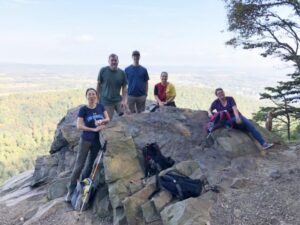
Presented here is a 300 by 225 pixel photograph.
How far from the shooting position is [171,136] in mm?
11641

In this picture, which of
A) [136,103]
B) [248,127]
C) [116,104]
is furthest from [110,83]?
[248,127]

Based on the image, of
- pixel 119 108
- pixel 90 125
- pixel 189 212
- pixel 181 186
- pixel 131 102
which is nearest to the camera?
pixel 189 212

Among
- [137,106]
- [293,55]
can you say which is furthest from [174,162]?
[293,55]

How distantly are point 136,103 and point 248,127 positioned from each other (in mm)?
3757

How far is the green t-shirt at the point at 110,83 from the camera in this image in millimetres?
11070

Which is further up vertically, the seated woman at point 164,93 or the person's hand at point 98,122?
the seated woman at point 164,93

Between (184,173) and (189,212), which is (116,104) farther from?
(189,212)

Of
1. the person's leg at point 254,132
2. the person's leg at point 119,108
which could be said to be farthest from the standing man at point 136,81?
the person's leg at point 254,132

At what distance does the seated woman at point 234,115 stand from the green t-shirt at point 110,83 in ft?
9.12

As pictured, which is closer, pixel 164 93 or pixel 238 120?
pixel 238 120

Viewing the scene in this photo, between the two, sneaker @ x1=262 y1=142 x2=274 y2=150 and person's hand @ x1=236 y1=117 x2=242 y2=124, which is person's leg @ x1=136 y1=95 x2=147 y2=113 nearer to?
person's hand @ x1=236 y1=117 x2=242 y2=124

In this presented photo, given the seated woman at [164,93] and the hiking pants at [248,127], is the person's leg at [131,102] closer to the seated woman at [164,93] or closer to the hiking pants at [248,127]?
the seated woman at [164,93]

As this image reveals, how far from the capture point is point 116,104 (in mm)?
11398

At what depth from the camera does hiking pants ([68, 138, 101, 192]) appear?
9844 millimetres
